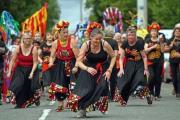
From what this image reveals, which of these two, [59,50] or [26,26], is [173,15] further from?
[59,50]

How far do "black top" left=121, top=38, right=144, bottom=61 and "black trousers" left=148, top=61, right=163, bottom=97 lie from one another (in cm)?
301

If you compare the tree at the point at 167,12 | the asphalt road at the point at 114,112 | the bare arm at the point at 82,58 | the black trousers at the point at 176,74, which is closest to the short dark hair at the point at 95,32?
Result: the bare arm at the point at 82,58

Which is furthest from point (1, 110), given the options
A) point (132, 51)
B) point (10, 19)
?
point (10, 19)

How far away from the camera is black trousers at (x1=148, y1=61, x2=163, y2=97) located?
24.7 m

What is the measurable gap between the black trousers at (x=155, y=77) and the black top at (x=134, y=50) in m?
3.01

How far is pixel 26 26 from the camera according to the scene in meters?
33.8

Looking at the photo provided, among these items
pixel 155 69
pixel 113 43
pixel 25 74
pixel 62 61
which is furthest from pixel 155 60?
pixel 62 61

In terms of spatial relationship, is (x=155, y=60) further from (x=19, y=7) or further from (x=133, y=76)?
(x=19, y=7)

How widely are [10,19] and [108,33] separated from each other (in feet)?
20.9

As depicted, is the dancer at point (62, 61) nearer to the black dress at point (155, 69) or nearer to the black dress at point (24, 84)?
the black dress at point (24, 84)

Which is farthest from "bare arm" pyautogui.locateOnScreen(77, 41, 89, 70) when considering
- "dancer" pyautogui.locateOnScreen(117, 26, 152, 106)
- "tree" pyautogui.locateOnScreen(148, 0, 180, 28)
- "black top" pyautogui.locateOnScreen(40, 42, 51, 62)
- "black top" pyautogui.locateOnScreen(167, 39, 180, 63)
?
"tree" pyautogui.locateOnScreen(148, 0, 180, 28)

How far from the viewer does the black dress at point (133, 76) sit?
21.5 metres

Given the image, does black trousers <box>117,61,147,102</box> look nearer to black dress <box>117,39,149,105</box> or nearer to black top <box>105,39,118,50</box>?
black dress <box>117,39,149,105</box>

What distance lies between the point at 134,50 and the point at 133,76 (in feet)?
2.02
